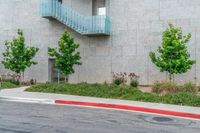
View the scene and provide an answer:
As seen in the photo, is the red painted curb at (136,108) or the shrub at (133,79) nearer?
the red painted curb at (136,108)

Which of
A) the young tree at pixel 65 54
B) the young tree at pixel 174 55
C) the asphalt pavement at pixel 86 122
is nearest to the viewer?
the asphalt pavement at pixel 86 122

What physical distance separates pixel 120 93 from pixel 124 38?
21.8 ft

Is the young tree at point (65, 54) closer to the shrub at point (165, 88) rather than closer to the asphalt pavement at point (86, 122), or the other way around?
the shrub at point (165, 88)

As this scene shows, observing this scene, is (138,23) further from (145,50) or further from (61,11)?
(61,11)

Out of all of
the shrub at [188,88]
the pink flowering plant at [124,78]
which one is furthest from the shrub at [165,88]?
the pink flowering plant at [124,78]

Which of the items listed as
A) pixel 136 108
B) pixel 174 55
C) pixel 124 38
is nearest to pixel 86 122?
pixel 136 108

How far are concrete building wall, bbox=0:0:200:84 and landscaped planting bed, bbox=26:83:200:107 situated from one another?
4.18 m

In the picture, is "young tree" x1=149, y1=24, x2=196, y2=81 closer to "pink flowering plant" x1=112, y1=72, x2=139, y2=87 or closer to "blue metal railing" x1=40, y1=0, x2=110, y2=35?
"pink flowering plant" x1=112, y1=72, x2=139, y2=87

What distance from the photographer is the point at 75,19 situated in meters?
22.0

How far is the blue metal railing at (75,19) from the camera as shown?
21.0 meters

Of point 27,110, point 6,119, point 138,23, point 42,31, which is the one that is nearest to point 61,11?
point 42,31

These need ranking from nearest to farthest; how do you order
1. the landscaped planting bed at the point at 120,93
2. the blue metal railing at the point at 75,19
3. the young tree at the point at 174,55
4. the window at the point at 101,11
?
the landscaped planting bed at the point at 120,93 → the young tree at the point at 174,55 → the blue metal railing at the point at 75,19 → the window at the point at 101,11

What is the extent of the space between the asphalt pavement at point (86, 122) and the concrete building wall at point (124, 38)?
9493mm

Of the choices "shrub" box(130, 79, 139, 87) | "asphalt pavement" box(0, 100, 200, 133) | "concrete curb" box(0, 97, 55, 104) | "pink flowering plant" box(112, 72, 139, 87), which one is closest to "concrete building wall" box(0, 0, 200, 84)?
"pink flowering plant" box(112, 72, 139, 87)
